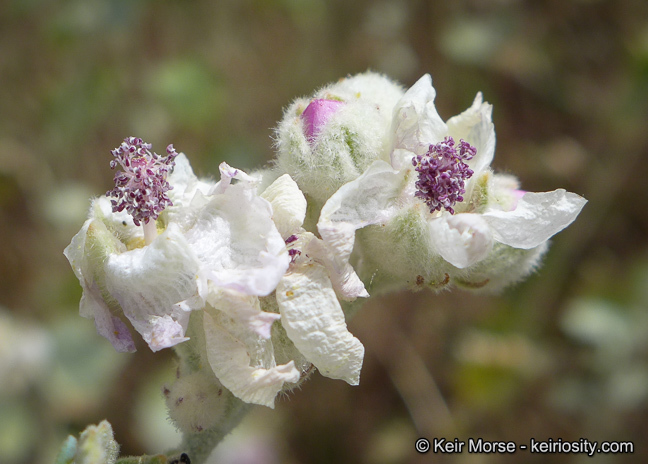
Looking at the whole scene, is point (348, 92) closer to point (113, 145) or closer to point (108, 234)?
point (108, 234)

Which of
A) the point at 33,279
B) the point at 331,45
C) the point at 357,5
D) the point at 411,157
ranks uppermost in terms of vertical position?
the point at 357,5

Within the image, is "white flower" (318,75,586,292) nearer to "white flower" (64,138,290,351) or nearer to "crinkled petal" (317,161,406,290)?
"crinkled petal" (317,161,406,290)

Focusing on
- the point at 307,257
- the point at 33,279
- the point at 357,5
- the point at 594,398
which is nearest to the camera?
the point at 307,257

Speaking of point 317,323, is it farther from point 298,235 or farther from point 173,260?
point 173,260

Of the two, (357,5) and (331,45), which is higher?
(357,5)

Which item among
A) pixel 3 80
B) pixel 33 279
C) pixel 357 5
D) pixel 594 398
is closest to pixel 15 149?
pixel 3 80

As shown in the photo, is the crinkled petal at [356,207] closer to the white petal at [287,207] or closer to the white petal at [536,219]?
the white petal at [287,207]
